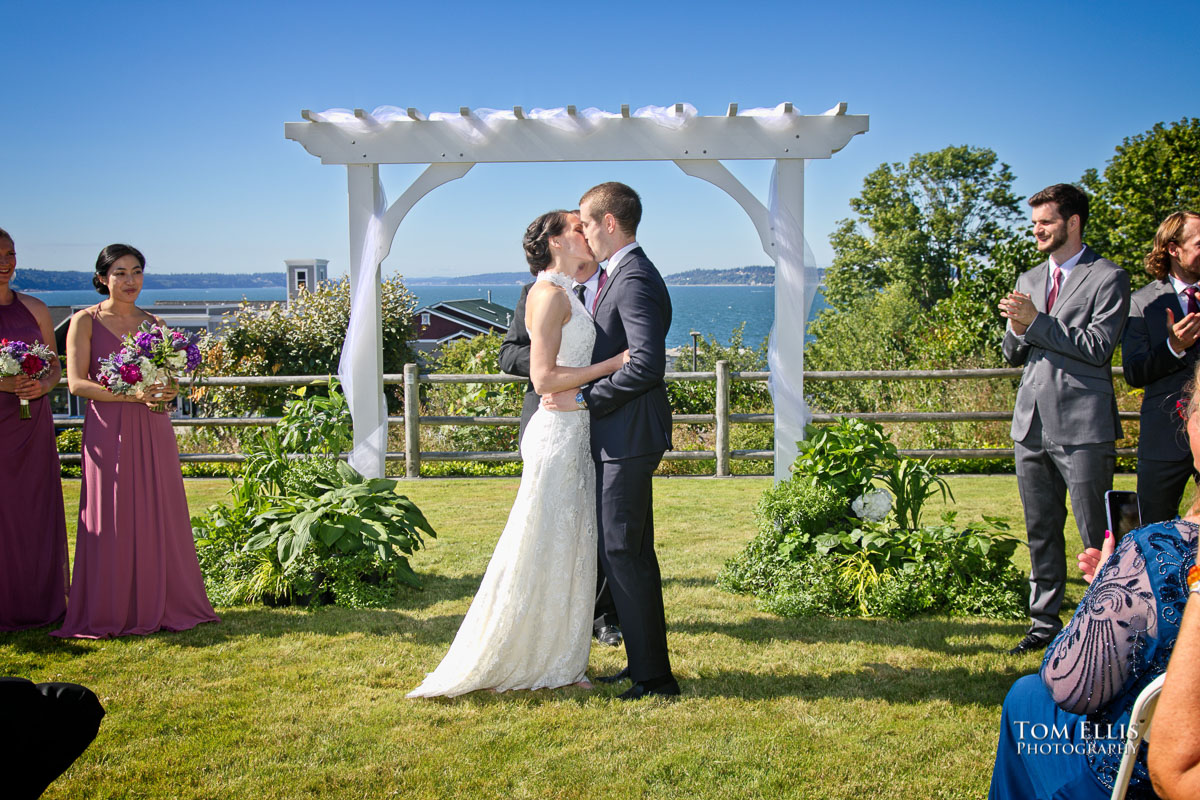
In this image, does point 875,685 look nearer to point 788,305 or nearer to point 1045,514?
point 1045,514

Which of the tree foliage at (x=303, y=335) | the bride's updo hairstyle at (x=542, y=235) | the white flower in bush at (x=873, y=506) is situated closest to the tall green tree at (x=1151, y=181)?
the tree foliage at (x=303, y=335)

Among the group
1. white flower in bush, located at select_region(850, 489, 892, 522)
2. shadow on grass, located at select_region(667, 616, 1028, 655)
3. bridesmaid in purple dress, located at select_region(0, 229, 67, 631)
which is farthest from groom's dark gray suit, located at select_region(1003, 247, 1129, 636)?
bridesmaid in purple dress, located at select_region(0, 229, 67, 631)

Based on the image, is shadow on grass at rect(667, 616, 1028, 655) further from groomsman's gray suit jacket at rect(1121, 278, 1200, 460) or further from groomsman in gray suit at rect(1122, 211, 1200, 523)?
groomsman's gray suit jacket at rect(1121, 278, 1200, 460)

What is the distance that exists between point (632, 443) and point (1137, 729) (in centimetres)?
209

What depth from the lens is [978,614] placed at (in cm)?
437

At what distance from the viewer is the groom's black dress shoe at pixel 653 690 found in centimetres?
339

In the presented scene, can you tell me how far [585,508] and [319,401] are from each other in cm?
251

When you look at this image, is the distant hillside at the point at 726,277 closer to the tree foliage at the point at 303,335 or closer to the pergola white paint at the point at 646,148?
the tree foliage at the point at 303,335

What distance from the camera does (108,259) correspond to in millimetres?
4223

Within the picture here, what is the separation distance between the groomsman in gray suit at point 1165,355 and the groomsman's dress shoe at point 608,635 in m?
2.39

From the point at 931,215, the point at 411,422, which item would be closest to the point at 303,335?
the point at 411,422

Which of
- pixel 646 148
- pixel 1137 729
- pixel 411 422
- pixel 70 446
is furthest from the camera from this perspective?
pixel 70 446

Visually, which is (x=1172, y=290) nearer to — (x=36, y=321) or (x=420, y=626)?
(x=420, y=626)

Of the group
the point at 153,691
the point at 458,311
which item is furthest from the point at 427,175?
the point at 458,311
